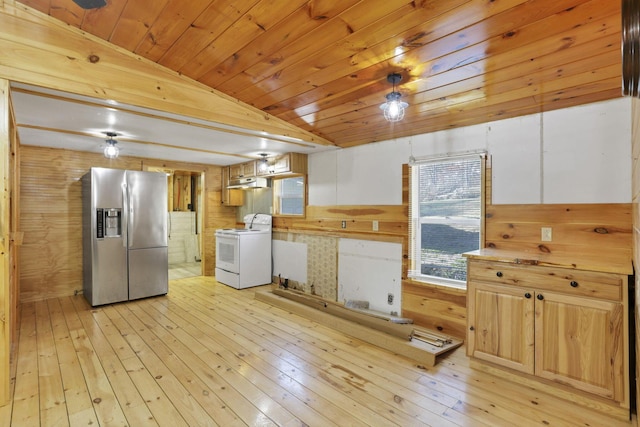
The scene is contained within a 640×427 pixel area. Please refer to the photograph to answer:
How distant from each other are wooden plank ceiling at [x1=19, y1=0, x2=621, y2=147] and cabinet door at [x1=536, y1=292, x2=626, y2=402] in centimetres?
150

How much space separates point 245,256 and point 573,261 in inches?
164

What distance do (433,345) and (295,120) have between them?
257 centimetres

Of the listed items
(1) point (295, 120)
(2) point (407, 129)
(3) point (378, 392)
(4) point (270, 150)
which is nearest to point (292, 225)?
(4) point (270, 150)

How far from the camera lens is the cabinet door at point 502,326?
7.52ft

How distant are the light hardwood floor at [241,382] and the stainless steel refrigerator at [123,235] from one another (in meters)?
0.79

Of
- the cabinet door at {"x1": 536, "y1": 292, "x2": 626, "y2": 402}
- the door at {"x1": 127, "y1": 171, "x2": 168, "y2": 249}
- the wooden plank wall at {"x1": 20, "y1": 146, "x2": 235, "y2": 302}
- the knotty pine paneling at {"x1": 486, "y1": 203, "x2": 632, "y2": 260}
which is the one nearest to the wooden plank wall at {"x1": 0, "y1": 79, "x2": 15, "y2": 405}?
the door at {"x1": 127, "y1": 171, "x2": 168, "y2": 249}

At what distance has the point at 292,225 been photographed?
513 cm

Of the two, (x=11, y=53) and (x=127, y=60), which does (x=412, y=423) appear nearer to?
(x=127, y=60)

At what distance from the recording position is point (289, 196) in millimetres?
5367

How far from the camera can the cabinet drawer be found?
1.99 meters

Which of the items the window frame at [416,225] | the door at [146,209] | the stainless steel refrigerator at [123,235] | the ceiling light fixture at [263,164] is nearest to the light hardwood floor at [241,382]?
the window frame at [416,225]

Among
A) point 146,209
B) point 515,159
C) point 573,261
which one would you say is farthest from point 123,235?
point 573,261

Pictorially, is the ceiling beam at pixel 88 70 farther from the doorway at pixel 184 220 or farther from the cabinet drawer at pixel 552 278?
the doorway at pixel 184 220

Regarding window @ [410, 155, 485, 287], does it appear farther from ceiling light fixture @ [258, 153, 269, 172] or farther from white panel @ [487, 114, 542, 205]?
ceiling light fixture @ [258, 153, 269, 172]
